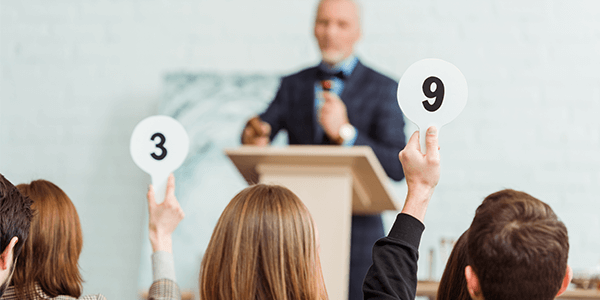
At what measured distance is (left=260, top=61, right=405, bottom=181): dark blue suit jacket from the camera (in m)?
2.16

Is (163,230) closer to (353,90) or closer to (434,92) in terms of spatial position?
(434,92)

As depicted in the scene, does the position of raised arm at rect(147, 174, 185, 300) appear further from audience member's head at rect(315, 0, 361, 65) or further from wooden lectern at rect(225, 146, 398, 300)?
audience member's head at rect(315, 0, 361, 65)

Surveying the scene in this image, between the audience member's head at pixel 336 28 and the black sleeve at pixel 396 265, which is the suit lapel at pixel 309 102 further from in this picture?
the black sleeve at pixel 396 265

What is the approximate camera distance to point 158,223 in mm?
1155

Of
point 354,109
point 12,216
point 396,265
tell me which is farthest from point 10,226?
point 354,109

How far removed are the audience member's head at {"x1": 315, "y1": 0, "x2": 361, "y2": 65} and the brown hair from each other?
1.35 meters

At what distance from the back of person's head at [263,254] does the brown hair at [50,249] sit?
0.37m

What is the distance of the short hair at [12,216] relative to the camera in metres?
0.93

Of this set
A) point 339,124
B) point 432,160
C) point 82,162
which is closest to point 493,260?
point 432,160

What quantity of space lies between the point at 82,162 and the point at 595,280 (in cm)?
253

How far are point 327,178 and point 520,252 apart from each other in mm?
738

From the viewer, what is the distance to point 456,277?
0.94 meters

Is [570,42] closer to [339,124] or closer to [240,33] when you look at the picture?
[240,33]

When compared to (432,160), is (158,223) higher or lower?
lower
